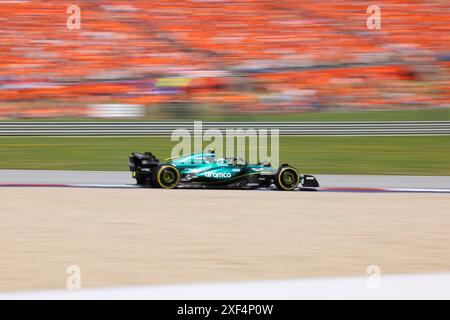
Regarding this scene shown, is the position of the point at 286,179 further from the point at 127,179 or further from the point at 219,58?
the point at 219,58

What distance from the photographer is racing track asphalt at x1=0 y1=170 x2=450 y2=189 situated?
13867mm

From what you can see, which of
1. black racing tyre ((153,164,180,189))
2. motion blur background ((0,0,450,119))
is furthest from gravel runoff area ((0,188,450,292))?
motion blur background ((0,0,450,119))

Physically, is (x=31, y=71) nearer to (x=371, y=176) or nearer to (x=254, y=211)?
(x=371, y=176)

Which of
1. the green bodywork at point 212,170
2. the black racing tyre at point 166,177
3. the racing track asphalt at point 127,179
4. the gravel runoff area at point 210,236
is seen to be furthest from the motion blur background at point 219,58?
the gravel runoff area at point 210,236

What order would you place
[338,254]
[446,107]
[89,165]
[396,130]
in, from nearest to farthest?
[338,254]
[89,165]
[396,130]
[446,107]

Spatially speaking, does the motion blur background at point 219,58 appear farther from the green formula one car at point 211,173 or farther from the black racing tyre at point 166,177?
the black racing tyre at point 166,177

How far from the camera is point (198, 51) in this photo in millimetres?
31172

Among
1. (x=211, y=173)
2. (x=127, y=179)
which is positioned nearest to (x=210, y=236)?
(x=211, y=173)

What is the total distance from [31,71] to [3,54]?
2.07 metres

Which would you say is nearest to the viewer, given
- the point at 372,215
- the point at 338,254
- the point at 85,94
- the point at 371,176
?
the point at 338,254

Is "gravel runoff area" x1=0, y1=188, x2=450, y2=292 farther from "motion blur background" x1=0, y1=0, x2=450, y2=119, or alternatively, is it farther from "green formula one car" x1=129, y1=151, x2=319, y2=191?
"motion blur background" x1=0, y1=0, x2=450, y2=119

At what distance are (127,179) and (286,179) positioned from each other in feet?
11.3

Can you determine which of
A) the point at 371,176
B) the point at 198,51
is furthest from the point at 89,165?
the point at 198,51

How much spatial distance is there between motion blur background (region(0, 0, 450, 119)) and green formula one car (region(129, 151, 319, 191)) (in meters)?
11.7
